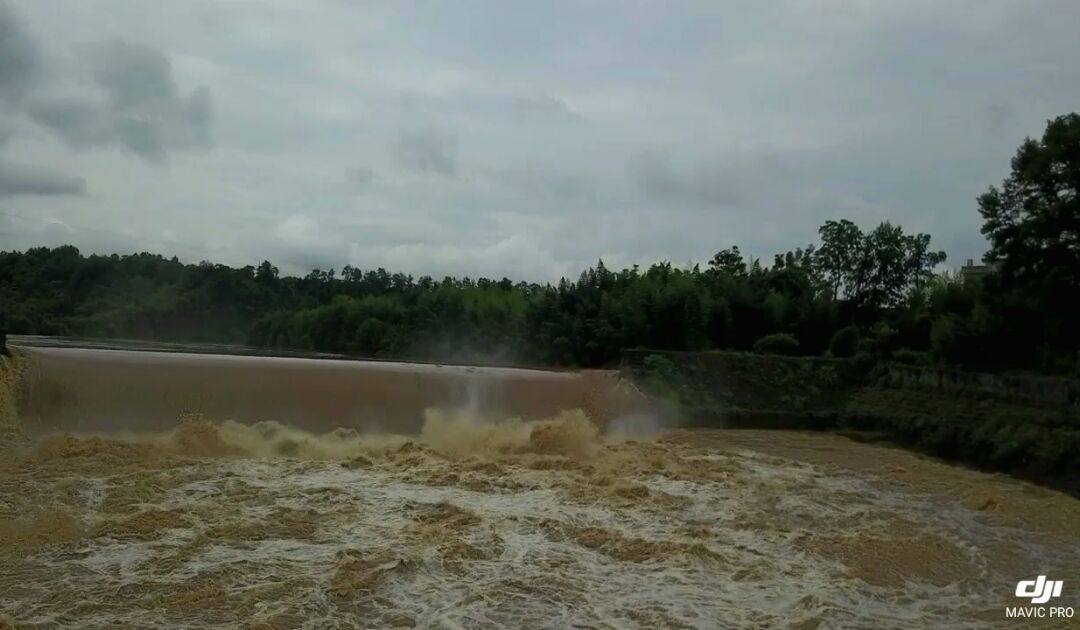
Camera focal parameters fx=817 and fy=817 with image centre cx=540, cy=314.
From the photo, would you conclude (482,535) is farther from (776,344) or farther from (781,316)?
(781,316)

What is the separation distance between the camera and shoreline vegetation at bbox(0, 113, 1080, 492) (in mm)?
22297

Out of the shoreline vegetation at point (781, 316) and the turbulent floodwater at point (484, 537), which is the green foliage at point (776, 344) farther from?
the turbulent floodwater at point (484, 537)

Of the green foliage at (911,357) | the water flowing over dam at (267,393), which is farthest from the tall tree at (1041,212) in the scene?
the water flowing over dam at (267,393)

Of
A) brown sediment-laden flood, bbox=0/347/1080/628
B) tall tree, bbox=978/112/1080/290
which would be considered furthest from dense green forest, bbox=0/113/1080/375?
brown sediment-laden flood, bbox=0/347/1080/628

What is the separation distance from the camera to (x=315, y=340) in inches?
1754

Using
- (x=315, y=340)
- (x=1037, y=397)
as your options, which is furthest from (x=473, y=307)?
(x=1037, y=397)

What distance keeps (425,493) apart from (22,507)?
5221mm

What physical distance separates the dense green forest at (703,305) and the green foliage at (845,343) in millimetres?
57

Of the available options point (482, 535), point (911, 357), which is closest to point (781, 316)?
point (911, 357)

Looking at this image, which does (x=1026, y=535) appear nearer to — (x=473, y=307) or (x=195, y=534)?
(x=195, y=534)

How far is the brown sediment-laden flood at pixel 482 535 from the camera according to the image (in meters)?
7.72

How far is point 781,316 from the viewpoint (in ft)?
118

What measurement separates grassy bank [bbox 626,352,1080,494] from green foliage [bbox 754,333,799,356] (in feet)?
14.5

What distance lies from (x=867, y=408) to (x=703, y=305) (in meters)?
9.55
